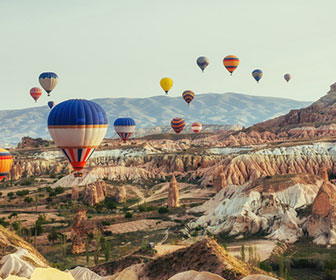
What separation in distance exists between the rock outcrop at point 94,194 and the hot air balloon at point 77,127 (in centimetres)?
2785

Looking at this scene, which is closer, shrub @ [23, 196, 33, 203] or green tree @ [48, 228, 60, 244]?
green tree @ [48, 228, 60, 244]

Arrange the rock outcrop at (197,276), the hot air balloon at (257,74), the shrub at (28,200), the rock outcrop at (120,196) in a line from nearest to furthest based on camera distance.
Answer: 1. the rock outcrop at (197,276)
2. the shrub at (28,200)
3. the rock outcrop at (120,196)
4. the hot air balloon at (257,74)

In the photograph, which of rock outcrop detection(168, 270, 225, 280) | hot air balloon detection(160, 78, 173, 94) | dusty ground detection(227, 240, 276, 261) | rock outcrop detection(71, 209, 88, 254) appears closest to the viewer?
rock outcrop detection(168, 270, 225, 280)

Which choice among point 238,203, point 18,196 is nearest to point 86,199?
point 18,196

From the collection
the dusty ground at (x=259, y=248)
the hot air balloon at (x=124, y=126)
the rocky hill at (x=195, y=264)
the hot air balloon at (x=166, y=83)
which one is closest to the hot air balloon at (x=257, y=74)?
the hot air balloon at (x=166, y=83)

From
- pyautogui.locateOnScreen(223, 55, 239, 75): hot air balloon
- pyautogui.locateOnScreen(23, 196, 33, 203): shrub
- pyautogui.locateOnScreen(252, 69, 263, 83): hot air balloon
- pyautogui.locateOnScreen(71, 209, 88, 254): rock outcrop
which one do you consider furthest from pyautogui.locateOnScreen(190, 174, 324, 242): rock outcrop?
pyautogui.locateOnScreen(252, 69, 263, 83): hot air balloon

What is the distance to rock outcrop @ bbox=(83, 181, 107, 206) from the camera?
9006cm

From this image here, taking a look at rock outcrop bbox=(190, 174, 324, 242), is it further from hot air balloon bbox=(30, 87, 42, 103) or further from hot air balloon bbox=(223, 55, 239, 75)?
hot air balloon bbox=(30, 87, 42, 103)

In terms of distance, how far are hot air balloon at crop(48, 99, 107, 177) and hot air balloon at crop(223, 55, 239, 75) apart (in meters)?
91.0

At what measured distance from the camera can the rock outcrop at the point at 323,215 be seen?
182 feet

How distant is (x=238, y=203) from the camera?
218ft

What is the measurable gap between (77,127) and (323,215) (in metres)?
30.8

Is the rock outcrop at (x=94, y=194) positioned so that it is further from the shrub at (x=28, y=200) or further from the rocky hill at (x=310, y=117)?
the rocky hill at (x=310, y=117)

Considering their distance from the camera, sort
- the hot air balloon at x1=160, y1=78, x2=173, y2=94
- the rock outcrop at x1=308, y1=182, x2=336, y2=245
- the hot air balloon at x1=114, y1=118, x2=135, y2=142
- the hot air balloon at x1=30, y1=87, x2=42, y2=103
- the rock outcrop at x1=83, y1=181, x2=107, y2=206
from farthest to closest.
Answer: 1. the hot air balloon at x1=30, y1=87, x2=42, y2=103
2. the hot air balloon at x1=160, y1=78, x2=173, y2=94
3. the hot air balloon at x1=114, y1=118, x2=135, y2=142
4. the rock outcrop at x1=83, y1=181, x2=107, y2=206
5. the rock outcrop at x1=308, y1=182, x2=336, y2=245
